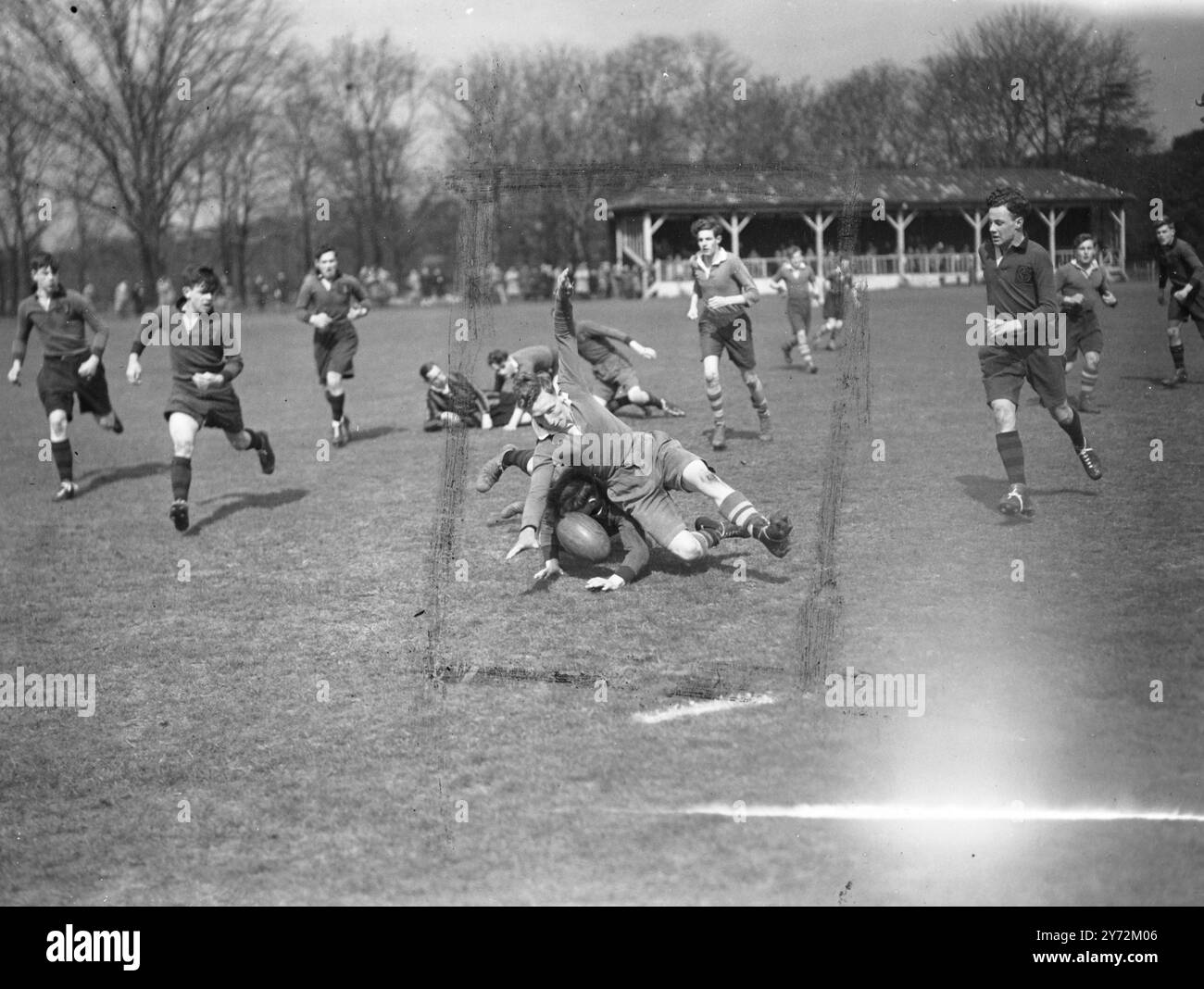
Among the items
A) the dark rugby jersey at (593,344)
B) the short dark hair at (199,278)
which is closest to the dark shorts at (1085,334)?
the dark rugby jersey at (593,344)

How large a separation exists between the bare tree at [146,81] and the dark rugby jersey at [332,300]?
73.4 feet

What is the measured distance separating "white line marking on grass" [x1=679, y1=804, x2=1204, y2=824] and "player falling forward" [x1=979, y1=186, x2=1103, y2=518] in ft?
14.8

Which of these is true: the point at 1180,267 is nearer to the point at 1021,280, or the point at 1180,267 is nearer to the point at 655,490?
the point at 1021,280

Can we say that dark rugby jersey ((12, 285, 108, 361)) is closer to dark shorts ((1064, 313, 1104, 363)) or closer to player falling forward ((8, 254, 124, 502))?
player falling forward ((8, 254, 124, 502))

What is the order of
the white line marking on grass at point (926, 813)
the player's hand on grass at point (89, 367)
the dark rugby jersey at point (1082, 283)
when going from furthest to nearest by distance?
the dark rugby jersey at point (1082, 283), the player's hand on grass at point (89, 367), the white line marking on grass at point (926, 813)

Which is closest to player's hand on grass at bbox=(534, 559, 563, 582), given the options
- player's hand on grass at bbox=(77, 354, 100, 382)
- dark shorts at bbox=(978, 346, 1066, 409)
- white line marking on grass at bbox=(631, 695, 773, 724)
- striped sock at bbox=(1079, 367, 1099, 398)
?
white line marking on grass at bbox=(631, 695, 773, 724)

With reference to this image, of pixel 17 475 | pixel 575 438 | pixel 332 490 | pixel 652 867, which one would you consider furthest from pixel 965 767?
pixel 17 475

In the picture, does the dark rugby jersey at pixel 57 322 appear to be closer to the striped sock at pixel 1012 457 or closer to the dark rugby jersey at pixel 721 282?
the dark rugby jersey at pixel 721 282

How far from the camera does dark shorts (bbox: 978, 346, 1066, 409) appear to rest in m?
9.36

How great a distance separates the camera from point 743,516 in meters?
7.69

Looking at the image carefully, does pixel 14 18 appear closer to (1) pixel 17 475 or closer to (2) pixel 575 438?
(1) pixel 17 475

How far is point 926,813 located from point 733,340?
26.8ft

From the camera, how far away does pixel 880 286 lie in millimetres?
32062

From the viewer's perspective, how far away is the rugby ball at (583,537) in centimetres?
808
